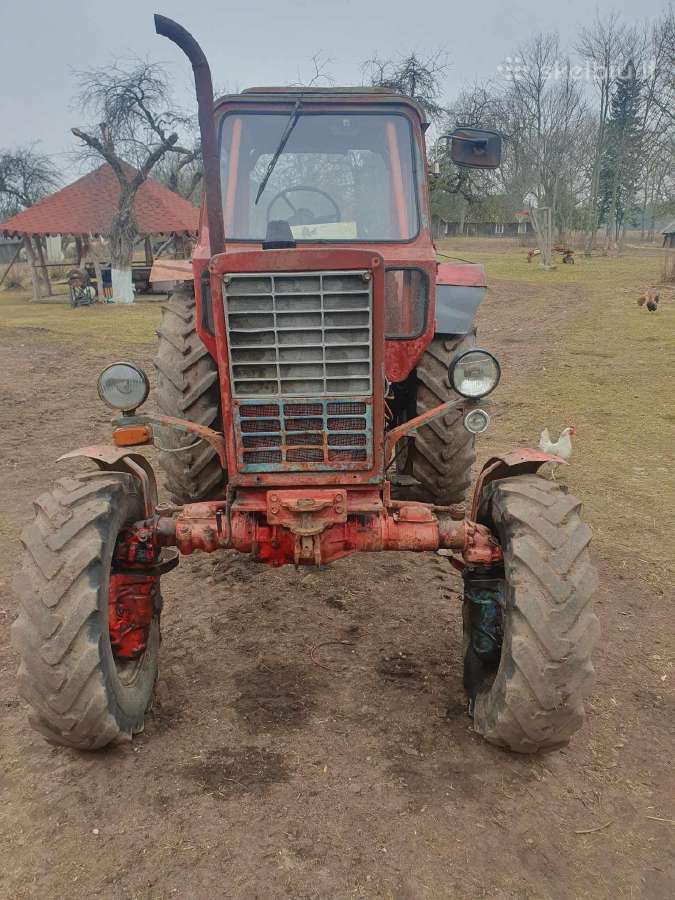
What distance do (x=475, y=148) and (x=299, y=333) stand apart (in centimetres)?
195

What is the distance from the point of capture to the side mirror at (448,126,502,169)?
4102 millimetres

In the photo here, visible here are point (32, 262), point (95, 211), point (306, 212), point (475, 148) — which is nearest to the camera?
Result: point (475, 148)

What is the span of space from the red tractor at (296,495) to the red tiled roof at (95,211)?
2177cm

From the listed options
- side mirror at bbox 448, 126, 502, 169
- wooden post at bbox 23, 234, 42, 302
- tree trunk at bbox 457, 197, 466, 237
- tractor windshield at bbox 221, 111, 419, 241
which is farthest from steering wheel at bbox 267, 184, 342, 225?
tree trunk at bbox 457, 197, 466, 237

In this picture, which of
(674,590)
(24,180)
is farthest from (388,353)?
(24,180)

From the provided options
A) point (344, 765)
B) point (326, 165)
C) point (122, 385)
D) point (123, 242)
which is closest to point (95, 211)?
point (123, 242)

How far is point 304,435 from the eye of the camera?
3.11 m

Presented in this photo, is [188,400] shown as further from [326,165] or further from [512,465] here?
[512,465]

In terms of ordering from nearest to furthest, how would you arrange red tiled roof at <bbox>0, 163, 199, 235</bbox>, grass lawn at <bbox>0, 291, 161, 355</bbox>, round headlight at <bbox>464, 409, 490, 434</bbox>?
round headlight at <bbox>464, 409, 490, 434</bbox> → grass lawn at <bbox>0, 291, 161, 355</bbox> → red tiled roof at <bbox>0, 163, 199, 235</bbox>

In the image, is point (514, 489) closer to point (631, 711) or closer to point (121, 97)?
point (631, 711)

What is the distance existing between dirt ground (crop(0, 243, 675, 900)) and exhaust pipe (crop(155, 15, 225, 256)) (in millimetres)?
2065

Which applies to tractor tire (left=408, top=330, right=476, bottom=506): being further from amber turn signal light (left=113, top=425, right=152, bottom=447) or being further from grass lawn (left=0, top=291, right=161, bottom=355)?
grass lawn (left=0, top=291, right=161, bottom=355)

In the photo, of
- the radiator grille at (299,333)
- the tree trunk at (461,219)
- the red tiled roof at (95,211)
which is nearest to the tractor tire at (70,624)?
the radiator grille at (299,333)

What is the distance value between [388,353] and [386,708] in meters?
1.86
